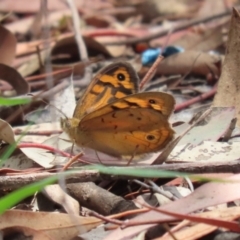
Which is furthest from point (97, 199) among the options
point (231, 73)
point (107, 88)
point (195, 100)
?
point (195, 100)

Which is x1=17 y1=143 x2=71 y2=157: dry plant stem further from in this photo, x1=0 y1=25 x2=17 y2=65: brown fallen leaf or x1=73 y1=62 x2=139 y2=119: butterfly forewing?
x1=0 y1=25 x2=17 y2=65: brown fallen leaf

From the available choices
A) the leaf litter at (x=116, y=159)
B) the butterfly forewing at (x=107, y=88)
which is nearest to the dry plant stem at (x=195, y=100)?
the leaf litter at (x=116, y=159)

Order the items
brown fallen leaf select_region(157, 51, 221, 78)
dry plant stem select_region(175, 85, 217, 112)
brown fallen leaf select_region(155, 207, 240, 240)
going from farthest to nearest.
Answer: brown fallen leaf select_region(157, 51, 221, 78) → dry plant stem select_region(175, 85, 217, 112) → brown fallen leaf select_region(155, 207, 240, 240)

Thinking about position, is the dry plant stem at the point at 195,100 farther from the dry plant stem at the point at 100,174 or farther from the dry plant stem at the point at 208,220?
the dry plant stem at the point at 208,220

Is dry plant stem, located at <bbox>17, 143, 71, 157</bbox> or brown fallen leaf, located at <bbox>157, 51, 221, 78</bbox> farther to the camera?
brown fallen leaf, located at <bbox>157, 51, 221, 78</bbox>

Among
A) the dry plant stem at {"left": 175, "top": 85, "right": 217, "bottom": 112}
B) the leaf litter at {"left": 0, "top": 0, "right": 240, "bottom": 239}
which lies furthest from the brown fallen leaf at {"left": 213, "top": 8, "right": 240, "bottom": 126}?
the dry plant stem at {"left": 175, "top": 85, "right": 217, "bottom": 112}

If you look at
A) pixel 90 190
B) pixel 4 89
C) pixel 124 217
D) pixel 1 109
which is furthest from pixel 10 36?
pixel 124 217
